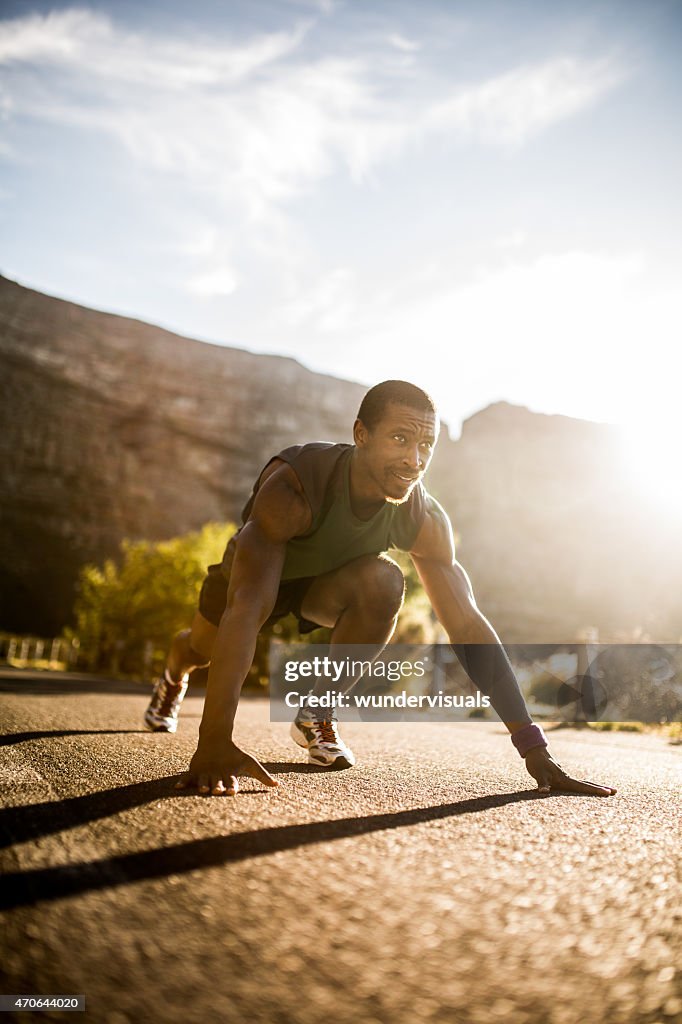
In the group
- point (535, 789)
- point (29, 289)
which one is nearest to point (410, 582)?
point (535, 789)

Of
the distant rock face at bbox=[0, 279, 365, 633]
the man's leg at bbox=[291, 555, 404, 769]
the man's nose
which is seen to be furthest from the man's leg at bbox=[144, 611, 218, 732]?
the distant rock face at bbox=[0, 279, 365, 633]

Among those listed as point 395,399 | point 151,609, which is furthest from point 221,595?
point 151,609

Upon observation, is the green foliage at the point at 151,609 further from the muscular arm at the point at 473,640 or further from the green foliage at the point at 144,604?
the muscular arm at the point at 473,640

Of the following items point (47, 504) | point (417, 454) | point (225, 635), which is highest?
point (47, 504)

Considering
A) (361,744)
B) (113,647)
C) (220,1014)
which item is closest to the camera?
(220,1014)

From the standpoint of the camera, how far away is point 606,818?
1.58 meters

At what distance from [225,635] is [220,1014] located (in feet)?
4.30

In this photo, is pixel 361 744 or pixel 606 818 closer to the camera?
pixel 606 818

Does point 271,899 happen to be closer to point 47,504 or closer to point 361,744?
point 361,744

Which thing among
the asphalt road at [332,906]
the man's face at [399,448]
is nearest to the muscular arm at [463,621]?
the man's face at [399,448]

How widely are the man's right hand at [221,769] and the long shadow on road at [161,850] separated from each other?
8 centimetres

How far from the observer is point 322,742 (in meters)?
2.38

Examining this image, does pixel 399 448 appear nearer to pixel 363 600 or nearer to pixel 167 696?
pixel 363 600

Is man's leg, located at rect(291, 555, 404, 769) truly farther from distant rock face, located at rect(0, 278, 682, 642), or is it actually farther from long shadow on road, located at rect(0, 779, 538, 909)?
distant rock face, located at rect(0, 278, 682, 642)
